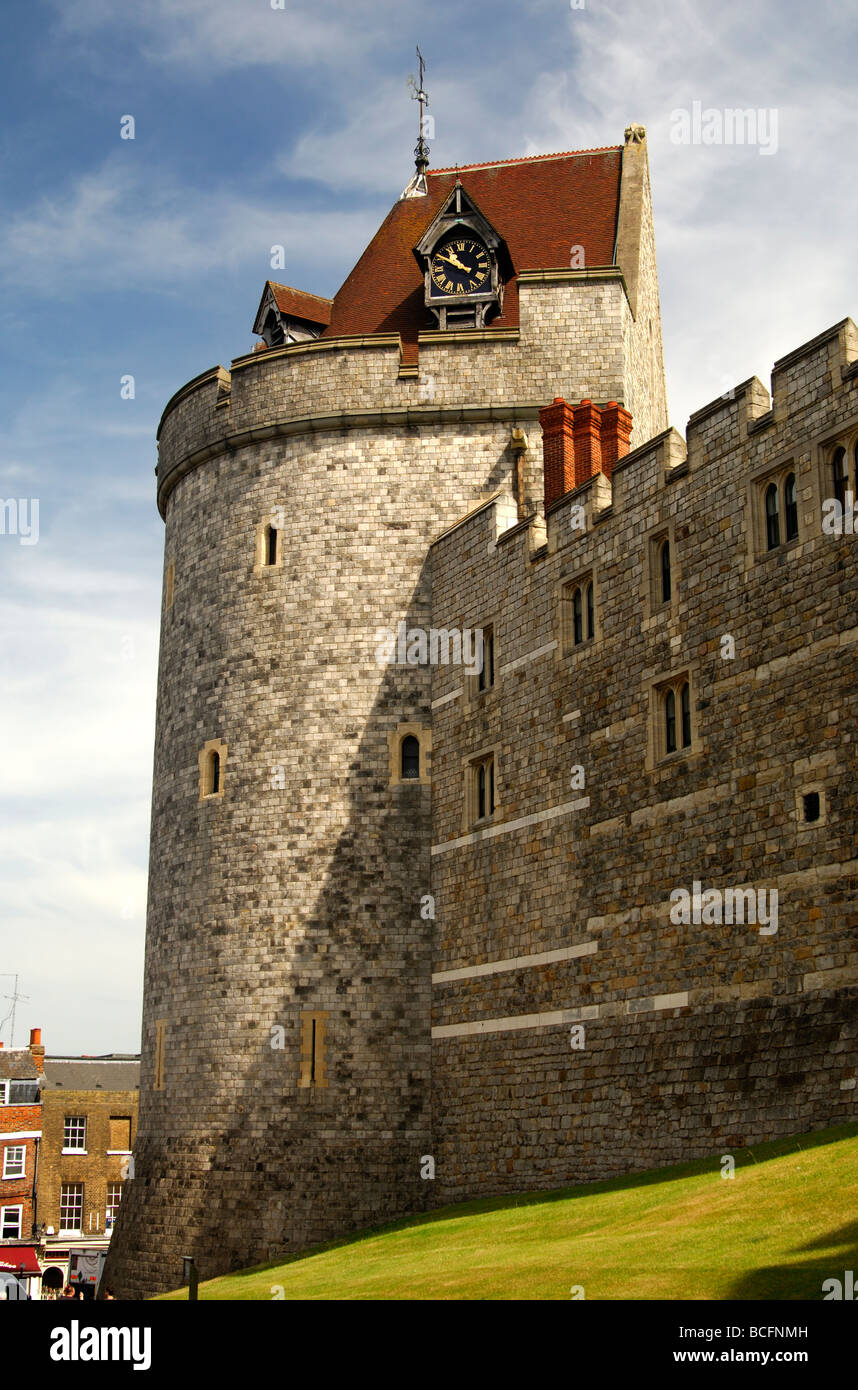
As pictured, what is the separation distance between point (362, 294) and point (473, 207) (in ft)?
12.8

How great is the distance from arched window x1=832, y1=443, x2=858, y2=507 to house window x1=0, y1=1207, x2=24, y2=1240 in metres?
43.2

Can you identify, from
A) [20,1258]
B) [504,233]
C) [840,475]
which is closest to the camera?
[840,475]

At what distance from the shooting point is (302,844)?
90.1ft

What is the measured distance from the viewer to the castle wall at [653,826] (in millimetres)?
18375

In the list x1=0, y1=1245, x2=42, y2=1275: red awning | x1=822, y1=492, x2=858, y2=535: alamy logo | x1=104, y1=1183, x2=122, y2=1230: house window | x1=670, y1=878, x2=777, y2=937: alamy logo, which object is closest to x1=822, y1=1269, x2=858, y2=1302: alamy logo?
x1=670, y1=878, x2=777, y2=937: alamy logo

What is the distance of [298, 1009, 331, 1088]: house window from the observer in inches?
1040

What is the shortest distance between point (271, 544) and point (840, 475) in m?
13.0

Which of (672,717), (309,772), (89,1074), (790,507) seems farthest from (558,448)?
(89,1074)

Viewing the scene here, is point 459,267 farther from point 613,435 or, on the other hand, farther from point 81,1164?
point 81,1164

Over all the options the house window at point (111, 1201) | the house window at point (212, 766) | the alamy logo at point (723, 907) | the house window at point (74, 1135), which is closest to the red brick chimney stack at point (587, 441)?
the house window at point (212, 766)

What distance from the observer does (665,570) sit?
869 inches

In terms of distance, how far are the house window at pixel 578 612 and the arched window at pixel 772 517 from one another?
4064mm

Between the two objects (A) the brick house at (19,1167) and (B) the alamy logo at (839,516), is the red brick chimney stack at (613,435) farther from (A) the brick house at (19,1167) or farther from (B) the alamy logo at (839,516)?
(A) the brick house at (19,1167)

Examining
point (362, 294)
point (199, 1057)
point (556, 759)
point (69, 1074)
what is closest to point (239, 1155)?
point (199, 1057)
